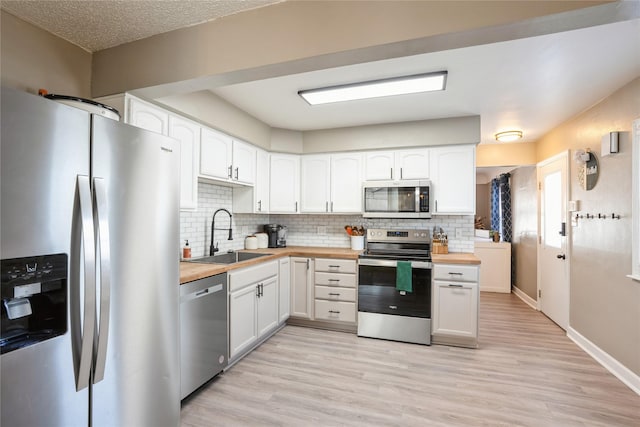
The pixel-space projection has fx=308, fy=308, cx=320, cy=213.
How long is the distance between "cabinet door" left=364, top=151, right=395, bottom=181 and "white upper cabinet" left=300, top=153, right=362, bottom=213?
0.10 meters

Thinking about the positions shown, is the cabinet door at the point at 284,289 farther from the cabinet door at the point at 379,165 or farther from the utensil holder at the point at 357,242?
the cabinet door at the point at 379,165

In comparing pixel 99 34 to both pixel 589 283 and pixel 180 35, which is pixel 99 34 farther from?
pixel 589 283

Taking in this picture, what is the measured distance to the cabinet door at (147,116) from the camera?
2.01m

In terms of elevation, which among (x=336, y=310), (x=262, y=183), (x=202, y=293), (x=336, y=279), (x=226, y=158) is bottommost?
(x=336, y=310)

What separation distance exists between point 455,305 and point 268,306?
190cm

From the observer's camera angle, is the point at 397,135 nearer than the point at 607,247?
No

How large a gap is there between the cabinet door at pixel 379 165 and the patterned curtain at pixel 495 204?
3402 millimetres

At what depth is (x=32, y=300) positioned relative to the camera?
3.77 ft

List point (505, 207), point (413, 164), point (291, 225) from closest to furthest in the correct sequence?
point (413, 164) < point (291, 225) < point (505, 207)

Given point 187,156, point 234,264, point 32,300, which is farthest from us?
point 234,264

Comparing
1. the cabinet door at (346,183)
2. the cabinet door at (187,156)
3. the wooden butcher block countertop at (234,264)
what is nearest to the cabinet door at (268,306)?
the wooden butcher block countertop at (234,264)

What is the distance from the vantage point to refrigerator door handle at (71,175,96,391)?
3.98ft

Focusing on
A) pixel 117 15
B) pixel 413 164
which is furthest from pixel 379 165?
pixel 117 15

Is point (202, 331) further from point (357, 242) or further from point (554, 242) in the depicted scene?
point (554, 242)
